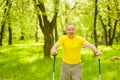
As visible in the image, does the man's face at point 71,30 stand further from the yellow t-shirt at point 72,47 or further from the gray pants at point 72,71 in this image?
the gray pants at point 72,71

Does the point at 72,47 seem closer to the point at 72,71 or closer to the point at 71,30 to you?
the point at 71,30

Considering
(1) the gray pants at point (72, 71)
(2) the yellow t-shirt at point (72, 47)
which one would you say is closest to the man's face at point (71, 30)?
(2) the yellow t-shirt at point (72, 47)

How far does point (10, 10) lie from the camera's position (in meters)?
29.3

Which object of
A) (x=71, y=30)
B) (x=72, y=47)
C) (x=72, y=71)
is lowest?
(x=72, y=71)

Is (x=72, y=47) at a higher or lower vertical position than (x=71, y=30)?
lower

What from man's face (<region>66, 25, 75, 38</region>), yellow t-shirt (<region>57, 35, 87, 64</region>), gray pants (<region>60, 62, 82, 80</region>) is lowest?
gray pants (<region>60, 62, 82, 80</region>)

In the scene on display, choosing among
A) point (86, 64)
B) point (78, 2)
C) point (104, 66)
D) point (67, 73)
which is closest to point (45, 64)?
point (86, 64)

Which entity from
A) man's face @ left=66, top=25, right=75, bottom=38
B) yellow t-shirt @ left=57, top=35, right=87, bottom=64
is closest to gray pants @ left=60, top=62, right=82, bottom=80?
yellow t-shirt @ left=57, top=35, right=87, bottom=64

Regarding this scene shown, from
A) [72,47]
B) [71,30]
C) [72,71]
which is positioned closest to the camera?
[71,30]

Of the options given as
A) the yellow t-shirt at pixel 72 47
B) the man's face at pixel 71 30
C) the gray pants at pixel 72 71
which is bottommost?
the gray pants at pixel 72 71

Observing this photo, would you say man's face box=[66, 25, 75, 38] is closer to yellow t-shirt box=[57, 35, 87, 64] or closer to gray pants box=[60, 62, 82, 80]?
yellow t-shirt box=[57, 35, 87, 64]

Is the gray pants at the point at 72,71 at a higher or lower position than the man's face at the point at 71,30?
lower

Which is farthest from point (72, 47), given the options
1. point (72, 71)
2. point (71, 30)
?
point (72, 71)

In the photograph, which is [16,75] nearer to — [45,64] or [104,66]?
[45,64]
